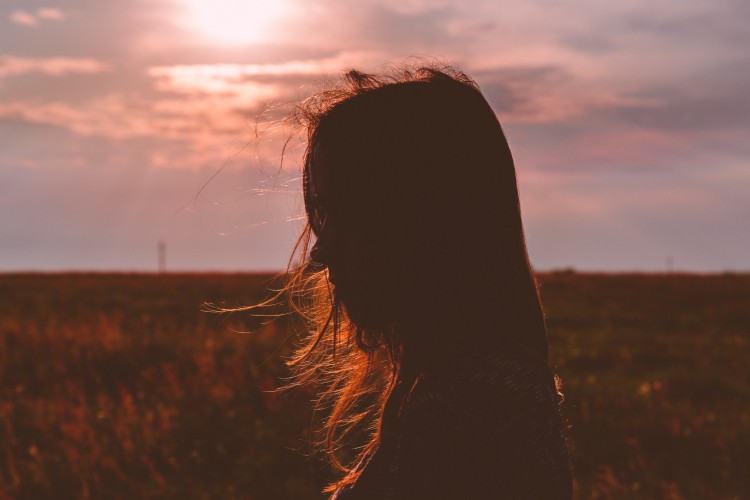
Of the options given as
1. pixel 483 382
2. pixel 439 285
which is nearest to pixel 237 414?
pixel 439 285

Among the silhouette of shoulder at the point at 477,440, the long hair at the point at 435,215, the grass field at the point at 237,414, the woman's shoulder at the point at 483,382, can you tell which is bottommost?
the grass field at the point at 237,414

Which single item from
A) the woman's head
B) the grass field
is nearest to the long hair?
the woman's head

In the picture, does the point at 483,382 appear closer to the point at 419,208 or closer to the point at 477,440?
the point at 477,440

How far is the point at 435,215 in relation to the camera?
151cm

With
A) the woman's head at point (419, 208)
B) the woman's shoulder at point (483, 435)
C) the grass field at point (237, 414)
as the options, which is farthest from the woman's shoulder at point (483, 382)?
the grass field at point (237, 414)

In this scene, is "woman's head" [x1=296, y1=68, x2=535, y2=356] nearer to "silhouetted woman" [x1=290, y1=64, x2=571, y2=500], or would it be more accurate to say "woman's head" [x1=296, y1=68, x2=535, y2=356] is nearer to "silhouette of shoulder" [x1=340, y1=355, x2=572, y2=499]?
"silhouetted woman" [x1=290, y1=64, x2=571, y2=500]

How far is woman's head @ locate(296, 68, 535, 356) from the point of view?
59.4 inches

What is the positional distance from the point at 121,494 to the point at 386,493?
461 centimetres

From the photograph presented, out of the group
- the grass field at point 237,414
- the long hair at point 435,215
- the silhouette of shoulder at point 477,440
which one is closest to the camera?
the silhouette of shoulder at point 477,440

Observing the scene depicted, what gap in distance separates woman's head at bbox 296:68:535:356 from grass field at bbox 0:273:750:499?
0.94 m

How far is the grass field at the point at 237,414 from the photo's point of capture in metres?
5.58

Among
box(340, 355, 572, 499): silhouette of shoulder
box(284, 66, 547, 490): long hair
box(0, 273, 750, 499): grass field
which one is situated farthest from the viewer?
box(0, 273, 750, 499): grass field

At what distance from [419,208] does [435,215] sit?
37mm

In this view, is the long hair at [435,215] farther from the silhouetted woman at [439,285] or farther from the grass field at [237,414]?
the grass field at [237,414]
